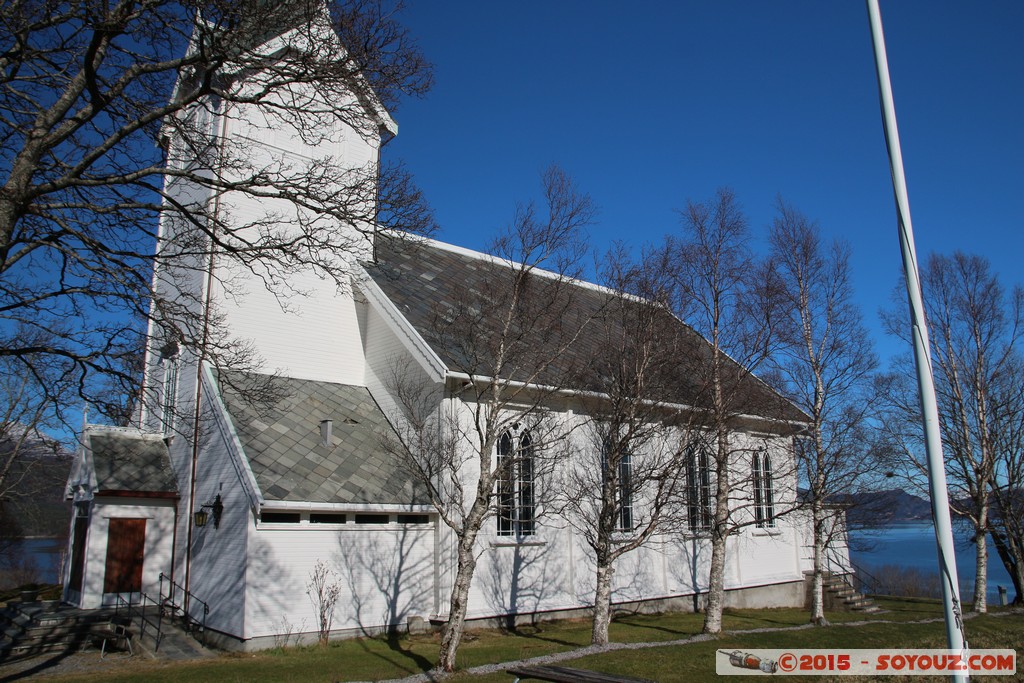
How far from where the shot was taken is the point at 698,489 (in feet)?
61.8

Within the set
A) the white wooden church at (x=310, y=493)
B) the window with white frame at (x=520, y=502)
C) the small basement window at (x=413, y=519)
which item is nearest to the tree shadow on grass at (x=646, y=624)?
the white wooden church at (x=310, y=493)

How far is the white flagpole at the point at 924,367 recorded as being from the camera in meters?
7.09

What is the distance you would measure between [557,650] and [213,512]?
321 inches

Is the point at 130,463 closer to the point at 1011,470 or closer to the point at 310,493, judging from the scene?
the point at 310,493

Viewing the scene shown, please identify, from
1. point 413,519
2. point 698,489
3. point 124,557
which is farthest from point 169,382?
point 698,489

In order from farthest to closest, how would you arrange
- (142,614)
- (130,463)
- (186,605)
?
(130,463) → (186,605) → (142,614)

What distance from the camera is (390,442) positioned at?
16.9 meters

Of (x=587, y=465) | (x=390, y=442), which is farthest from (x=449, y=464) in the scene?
(x=587, y=465)

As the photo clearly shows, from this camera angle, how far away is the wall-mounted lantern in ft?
54.2

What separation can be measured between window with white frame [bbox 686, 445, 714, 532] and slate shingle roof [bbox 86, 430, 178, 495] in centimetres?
1258

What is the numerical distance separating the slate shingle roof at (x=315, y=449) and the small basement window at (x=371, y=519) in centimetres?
41

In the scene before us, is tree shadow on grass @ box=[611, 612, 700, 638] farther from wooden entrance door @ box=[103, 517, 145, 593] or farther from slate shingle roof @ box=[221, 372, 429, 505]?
wooden entrance door @ box=[103, 517, 145, 593]

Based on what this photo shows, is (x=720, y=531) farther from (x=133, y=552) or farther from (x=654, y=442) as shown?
(x=133, y=552)

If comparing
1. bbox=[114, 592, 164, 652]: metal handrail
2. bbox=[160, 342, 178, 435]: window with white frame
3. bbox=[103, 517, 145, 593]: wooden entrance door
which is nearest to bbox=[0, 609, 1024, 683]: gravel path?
bbox=[114, 592, 164, 652]: metal handrail
